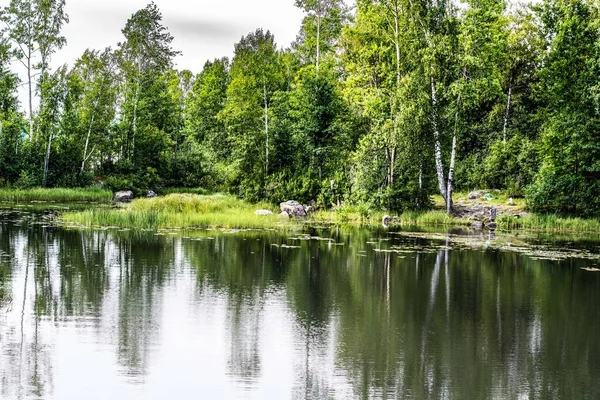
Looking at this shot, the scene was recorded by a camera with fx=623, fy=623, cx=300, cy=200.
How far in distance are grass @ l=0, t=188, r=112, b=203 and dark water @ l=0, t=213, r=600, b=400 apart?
25.6m

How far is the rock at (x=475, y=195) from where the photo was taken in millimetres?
41281

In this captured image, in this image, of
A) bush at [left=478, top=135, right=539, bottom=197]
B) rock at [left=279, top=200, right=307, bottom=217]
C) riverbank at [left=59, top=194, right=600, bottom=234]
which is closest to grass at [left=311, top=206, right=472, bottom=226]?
riverbank at [left=59, top=194, right=600, bottom=234]

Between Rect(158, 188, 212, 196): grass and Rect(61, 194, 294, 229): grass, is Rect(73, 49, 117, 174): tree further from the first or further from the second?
Rect(61, 194, 294, 229): grass

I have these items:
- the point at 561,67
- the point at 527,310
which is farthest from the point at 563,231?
the point at 527,310

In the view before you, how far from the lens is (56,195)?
46125 millimetres

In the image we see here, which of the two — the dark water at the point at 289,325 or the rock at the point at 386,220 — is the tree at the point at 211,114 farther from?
the dark water at the point at 289,325

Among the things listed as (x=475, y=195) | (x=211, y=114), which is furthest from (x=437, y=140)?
(x=211, y=114)

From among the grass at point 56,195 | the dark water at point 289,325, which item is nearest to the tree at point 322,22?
the grass at point 56,195

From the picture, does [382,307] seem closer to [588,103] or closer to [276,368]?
[276,368]

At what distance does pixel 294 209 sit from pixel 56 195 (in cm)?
1916

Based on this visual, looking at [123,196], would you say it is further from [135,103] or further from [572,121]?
[572,121]

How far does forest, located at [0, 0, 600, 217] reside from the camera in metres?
34.9

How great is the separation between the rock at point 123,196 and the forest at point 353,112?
2083 millimetres

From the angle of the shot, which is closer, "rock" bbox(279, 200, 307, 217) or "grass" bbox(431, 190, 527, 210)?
"grass" bbox(431, 190, 527, 210)
